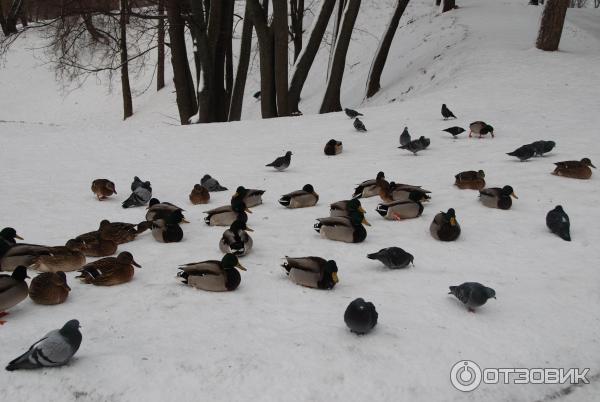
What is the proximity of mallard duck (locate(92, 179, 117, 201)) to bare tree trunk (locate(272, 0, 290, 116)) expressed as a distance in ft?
24.3

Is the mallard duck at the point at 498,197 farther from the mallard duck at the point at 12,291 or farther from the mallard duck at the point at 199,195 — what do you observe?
the mallard duck at the point at 12,291

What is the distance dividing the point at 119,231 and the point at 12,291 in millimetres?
2139

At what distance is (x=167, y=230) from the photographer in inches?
263

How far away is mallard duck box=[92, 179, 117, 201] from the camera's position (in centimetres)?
860

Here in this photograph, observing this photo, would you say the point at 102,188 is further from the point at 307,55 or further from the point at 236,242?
the point at 307,55

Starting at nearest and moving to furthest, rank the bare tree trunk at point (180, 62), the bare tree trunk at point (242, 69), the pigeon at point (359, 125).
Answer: the pigeon at point (359, 125) → the bare tree trunk at point (180, 62) → the bare tree trunk at point (242, 69)

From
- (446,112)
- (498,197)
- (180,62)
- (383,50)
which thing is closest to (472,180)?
(498,197)

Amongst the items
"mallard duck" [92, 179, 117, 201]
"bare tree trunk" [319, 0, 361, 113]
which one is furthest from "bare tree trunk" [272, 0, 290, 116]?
"mallard duck" [92, 179, 117, 201]

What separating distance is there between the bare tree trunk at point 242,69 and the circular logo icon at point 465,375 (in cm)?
1313

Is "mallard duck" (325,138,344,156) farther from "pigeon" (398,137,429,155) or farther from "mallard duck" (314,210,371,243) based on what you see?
"mallard duck" (314,210,371,243)

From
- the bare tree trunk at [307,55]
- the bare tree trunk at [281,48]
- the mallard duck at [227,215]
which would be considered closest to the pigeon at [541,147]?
the mallard duck at [227,215]

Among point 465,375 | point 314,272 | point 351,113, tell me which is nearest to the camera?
point 465,375

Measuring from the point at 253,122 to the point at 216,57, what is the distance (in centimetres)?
312

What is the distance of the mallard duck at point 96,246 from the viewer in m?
6.08
